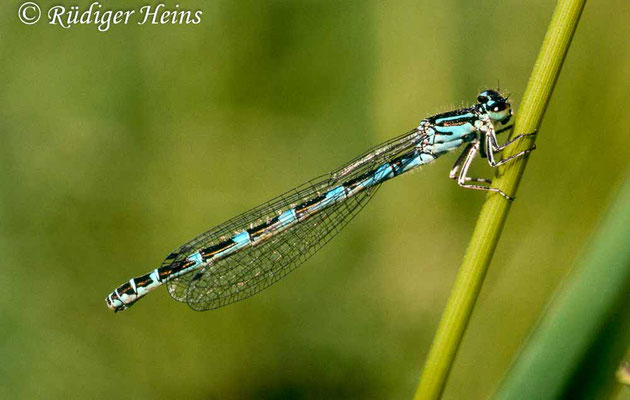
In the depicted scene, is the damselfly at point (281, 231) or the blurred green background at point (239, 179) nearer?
the damselfly at point (281, 231)

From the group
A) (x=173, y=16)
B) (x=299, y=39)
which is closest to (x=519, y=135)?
(x=299, y=39)

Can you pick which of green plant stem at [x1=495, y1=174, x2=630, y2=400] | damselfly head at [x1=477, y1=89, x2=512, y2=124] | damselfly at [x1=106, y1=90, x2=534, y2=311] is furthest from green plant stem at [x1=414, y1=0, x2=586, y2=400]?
damselfly at [x1=106, y1=90, x2=534, y2=311]

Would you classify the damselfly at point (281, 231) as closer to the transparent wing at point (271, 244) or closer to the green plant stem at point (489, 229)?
the transparent wing at point (271, 244)

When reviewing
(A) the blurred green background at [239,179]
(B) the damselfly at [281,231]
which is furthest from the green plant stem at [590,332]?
(A) the blurred green background at [239,179]

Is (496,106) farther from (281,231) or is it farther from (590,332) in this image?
(590,332)

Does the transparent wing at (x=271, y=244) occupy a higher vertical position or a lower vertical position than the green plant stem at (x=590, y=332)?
higher

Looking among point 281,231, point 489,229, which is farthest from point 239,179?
point 489,229

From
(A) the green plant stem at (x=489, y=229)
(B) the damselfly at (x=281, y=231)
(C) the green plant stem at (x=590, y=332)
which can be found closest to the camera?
(C) the green plant stem at (x=590, y=332)
